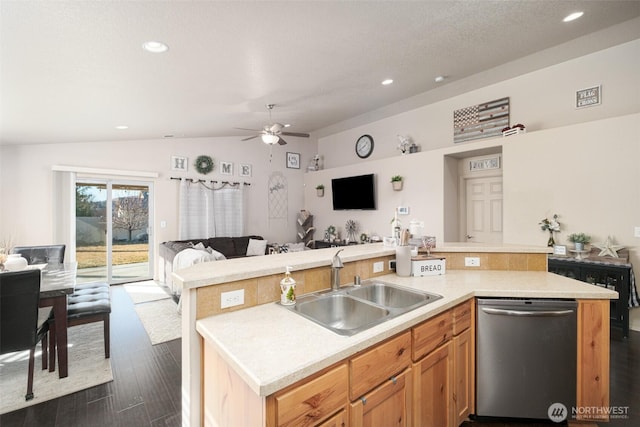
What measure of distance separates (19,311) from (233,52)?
2.65 m

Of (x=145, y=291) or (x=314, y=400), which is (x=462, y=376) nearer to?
(x=314, y=400)

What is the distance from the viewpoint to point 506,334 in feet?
5.86

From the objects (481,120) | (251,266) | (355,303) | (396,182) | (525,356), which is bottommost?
(525,356)

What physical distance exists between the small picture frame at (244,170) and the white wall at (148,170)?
95mm

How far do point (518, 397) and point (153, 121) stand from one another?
5.31 meters

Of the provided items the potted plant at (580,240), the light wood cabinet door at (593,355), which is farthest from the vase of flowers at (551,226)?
the light wood cabinet door at (593,355)

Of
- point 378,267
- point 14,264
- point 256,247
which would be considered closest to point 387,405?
point 378,267

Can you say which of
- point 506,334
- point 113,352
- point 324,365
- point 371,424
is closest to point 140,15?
point 324,365

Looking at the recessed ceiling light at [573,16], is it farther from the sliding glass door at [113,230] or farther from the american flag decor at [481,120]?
the sliding glass door at [113,230]

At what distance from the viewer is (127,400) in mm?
2139

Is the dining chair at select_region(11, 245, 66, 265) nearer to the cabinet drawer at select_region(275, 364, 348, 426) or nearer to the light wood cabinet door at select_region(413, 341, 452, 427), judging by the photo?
the cabinet drawer at select_region(275, 364, 348, 426)

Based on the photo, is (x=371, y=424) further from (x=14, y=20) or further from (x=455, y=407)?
(x=14, y=20)

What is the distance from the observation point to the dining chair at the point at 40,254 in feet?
11.9

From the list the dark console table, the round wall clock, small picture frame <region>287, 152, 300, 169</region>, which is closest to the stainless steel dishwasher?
the dark console table
